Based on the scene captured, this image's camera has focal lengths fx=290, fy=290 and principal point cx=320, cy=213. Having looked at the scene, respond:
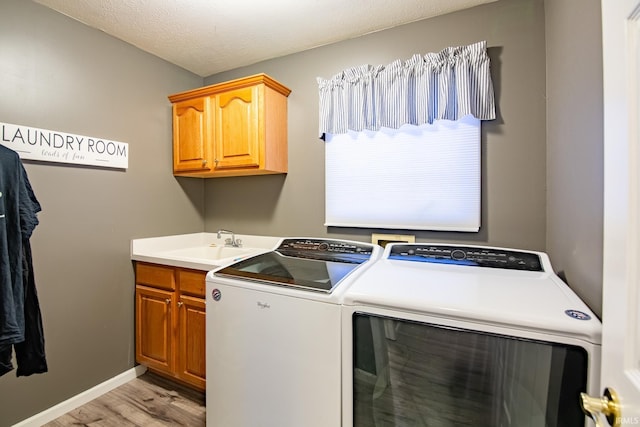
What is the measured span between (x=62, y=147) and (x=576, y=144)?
8.59 feet

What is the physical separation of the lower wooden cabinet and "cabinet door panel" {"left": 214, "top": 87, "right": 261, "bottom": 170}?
847 mm

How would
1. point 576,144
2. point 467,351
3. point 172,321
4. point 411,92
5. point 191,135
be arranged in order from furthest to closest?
1. point 191,135
2. point 172,321
3. point 411,92
4. point 576,144
5. point 467,351

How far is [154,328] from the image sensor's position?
2100 millimetres

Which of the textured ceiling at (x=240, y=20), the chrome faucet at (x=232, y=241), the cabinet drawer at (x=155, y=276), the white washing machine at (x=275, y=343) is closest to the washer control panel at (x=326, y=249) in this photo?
the white washing machine at (x=275, y=343)

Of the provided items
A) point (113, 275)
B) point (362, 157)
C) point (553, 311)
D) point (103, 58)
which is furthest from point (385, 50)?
point (113, 275)

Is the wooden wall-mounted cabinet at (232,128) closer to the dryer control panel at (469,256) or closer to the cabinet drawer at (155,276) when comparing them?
the cabinet drawer at (155,276)

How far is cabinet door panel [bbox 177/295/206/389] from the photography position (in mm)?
1892

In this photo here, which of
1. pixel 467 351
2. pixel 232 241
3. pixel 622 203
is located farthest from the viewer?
pixel 232 241

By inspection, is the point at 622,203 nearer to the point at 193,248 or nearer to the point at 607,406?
the point at 607,406

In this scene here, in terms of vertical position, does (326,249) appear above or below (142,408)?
above

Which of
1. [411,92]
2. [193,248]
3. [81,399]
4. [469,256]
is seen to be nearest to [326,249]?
[469,256]

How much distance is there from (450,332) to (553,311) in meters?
0.30

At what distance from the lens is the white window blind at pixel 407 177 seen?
68.5 inches

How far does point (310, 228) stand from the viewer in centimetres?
224
